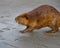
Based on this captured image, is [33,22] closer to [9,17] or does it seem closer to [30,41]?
[30,41]

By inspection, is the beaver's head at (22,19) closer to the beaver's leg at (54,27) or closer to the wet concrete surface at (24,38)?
the wet concrete surface at (24,38)

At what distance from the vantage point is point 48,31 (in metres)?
4.14

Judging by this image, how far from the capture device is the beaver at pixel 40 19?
156 inches

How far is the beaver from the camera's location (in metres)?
3.96

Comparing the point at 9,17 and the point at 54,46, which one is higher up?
the point at 9,17

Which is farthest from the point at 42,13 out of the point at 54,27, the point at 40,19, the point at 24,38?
the point at 24,38

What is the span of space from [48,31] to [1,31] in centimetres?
80

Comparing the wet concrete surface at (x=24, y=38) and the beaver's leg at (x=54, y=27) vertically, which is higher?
the beaver's leg at (x=54, y=27)

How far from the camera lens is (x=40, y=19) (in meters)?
3.99

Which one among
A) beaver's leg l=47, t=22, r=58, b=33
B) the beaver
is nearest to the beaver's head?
the beaver

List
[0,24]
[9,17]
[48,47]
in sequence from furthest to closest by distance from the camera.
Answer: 1. [9,17]
2. [0,24]
3. [48,47]

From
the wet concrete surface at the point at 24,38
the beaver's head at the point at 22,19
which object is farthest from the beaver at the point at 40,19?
the wet concrete surface at the point at 24,38

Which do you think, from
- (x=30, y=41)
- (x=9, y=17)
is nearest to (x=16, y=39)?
(x=30, y=41)

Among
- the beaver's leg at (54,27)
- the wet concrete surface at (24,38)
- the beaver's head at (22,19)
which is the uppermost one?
the beaver's head at (22,19)
